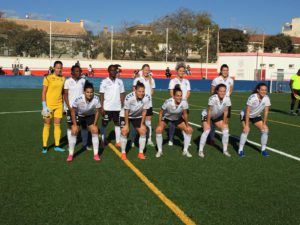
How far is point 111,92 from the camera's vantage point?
28.2 feet

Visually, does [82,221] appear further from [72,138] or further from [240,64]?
[240,64]

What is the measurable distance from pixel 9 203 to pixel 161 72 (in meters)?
47.6

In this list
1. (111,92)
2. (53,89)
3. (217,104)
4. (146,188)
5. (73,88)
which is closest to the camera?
(146,188)

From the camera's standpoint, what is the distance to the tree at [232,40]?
72.0 meters

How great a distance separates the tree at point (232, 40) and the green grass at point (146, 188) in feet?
216

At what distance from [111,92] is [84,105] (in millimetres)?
1211

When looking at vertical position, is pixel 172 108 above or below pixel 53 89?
below

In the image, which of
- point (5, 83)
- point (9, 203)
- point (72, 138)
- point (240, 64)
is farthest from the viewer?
point (240, 64)

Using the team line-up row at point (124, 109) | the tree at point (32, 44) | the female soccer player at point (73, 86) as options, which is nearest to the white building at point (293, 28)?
the tree at point (32, 44)

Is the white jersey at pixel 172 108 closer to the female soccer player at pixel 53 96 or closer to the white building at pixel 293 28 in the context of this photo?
the female soccer player at pixel 53 96

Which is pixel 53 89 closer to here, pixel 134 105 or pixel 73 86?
pixel 73 86

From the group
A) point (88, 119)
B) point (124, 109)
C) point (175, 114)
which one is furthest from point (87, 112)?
point (175, 114)

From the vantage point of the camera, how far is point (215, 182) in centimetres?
632

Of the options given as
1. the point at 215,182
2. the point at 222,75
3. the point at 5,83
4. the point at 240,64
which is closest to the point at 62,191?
the point at 215,182
